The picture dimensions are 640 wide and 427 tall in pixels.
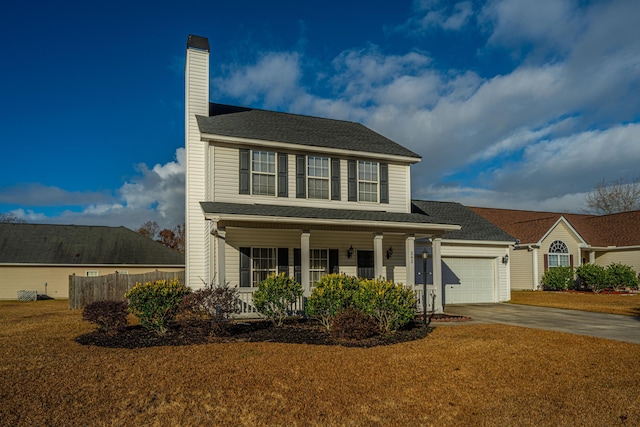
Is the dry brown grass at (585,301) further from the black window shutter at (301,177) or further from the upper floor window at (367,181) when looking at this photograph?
the black window shutter at (301,177)

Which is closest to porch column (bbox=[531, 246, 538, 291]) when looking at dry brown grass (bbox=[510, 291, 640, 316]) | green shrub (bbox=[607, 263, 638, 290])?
dry brown grass (bbox=[510, 291, 640, 316])

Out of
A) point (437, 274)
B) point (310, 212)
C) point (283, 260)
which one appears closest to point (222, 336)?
point (310, 212)

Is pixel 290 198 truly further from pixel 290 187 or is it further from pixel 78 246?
pixel 78 246

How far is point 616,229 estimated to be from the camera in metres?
31.8

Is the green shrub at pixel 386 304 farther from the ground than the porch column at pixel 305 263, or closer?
closer

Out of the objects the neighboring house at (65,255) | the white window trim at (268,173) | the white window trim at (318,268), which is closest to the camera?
the white window trim at (268,173)

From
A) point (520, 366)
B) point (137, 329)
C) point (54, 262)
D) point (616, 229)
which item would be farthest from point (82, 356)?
point (616, 229)

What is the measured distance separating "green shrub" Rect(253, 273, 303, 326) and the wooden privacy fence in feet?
29.4

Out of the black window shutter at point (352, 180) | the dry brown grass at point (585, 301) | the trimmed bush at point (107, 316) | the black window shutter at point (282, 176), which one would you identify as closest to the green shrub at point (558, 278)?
the dry brown grass at point (585, 301)

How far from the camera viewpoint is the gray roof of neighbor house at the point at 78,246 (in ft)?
93.9

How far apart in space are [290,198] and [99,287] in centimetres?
1002

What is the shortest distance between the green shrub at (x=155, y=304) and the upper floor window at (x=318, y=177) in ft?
21.8

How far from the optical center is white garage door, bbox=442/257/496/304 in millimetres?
20281

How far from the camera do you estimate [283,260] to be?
16562mm
